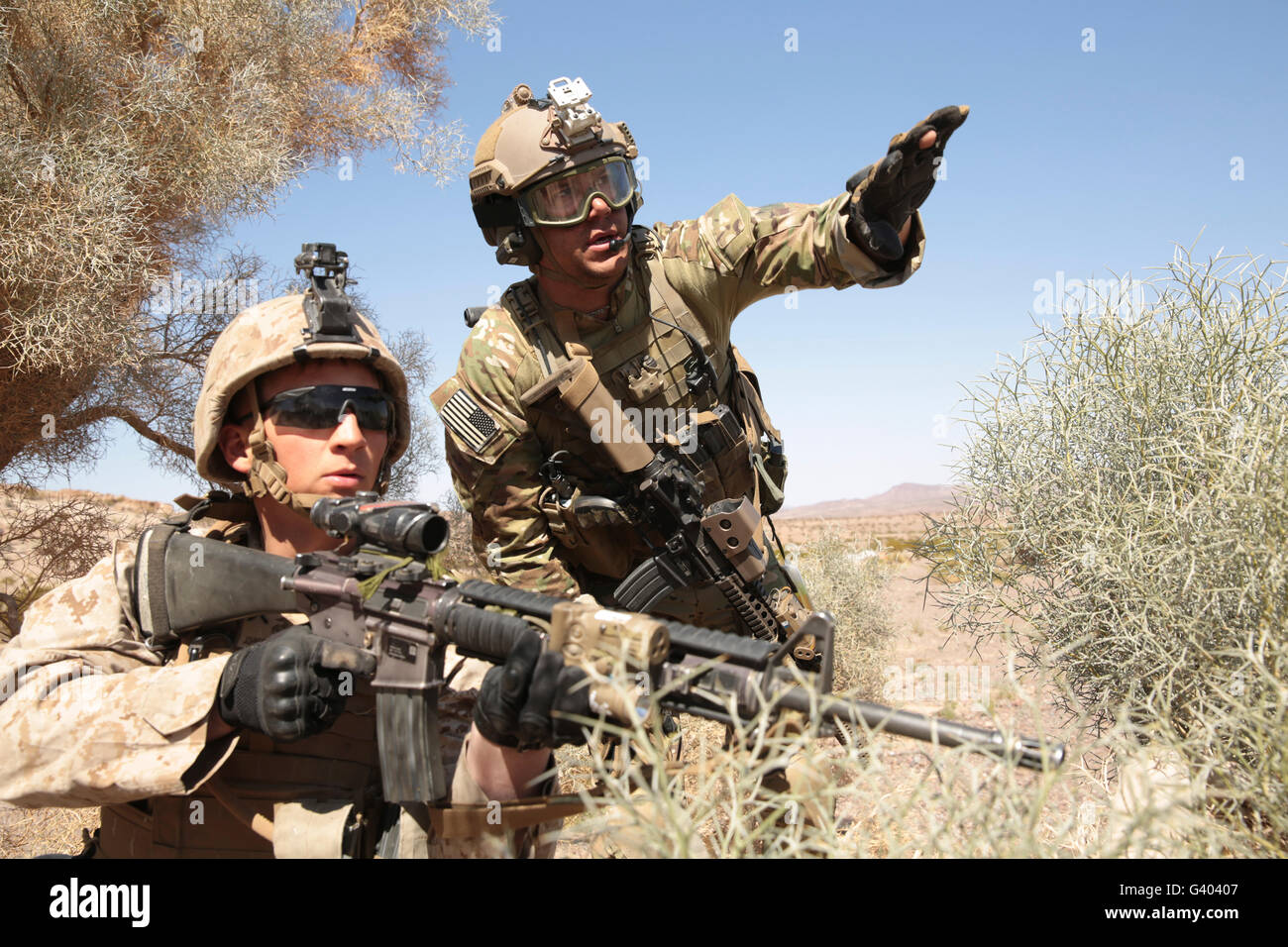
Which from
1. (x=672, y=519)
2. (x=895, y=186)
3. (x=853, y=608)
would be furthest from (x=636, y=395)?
(x=853, y=608)

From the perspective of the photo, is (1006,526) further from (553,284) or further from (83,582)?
(83,582)

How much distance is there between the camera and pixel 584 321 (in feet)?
11.8

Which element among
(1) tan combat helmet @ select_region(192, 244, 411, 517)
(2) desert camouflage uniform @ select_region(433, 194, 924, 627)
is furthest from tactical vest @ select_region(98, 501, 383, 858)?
(2) desert camouflage uniform @ select_region(433, 194, 924, 627)

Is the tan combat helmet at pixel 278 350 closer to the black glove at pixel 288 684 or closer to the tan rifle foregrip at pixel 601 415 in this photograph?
the black glove at pixel 288 684

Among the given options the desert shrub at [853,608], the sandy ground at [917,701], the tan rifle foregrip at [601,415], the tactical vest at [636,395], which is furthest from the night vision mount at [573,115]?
the desert shrub at [853,608]

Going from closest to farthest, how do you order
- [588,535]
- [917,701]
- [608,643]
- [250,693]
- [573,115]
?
[608,643] → [250,693] → [573,115] → [588,535] → [917,701]

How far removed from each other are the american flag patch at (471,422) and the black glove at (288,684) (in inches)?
55.2

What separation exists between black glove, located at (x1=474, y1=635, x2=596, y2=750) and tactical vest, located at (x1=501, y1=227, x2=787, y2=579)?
1.72 metres

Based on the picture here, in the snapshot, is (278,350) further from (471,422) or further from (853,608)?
(853,608)

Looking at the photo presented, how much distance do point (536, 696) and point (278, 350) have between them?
4.69 feet

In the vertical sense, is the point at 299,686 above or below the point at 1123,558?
below
